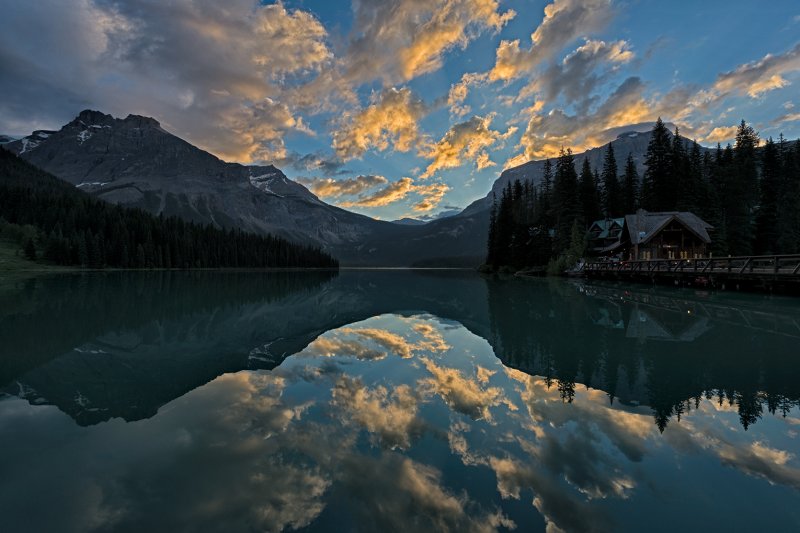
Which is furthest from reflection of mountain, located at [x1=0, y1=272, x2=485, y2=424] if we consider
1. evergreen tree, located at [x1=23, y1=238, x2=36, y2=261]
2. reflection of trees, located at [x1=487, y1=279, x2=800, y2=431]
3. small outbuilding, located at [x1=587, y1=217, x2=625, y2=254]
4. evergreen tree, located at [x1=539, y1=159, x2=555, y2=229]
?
evergreen tree, located at [x1=23, y1=238, x2=36, y2=261]

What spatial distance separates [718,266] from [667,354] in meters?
33.8

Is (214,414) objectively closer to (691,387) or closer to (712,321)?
(691,387)

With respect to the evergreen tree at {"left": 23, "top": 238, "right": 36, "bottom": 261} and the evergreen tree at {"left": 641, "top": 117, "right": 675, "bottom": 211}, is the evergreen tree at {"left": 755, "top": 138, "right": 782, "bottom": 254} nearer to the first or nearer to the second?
the evergreen tree at {"left": 641, "top": 117, "right": 675, "bottom": 211}

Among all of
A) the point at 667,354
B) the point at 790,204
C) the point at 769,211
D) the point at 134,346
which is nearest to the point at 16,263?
the point at 134,346

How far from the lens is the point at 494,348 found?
1572 cm

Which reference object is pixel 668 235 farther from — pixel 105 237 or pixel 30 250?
pixel 30 250

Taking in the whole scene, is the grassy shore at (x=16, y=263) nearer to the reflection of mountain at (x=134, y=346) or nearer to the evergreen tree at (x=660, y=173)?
the reflection of mountain at (x=134, y=346)

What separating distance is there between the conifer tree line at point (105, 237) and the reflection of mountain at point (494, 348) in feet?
326

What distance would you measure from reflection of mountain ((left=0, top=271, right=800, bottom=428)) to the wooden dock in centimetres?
501

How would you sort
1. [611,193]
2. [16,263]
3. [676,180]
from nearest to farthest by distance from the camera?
[676,180], [611,193], [16,263]

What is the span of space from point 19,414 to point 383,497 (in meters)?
8.93

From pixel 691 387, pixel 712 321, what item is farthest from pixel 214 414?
pixel 712 321

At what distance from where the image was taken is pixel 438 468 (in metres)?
6.15

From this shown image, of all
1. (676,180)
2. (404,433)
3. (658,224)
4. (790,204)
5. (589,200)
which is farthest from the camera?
(589,200)
